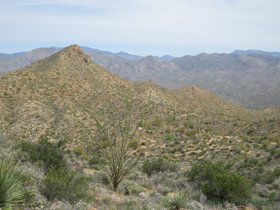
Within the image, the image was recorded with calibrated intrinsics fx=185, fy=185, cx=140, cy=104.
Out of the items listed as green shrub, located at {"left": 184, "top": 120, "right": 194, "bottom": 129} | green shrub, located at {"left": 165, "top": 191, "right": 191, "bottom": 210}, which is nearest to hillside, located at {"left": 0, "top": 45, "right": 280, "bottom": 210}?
green shrub, located at {"left": 184, "top": 120, "right": 194, "bottom": 129}

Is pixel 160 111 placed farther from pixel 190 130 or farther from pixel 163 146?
pixel 163 146

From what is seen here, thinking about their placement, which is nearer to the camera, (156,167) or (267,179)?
(267,179)

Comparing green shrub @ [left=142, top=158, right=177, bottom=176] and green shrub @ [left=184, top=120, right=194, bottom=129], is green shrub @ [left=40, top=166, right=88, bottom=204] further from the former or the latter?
green shrub @ [left=184, top=120, right=194, bottom=129]

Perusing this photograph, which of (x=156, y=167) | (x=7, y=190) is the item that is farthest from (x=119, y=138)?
(x=156, y=167)

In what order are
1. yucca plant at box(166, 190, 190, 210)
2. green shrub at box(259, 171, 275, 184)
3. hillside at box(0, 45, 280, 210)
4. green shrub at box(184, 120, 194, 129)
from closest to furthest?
yucca plant at box(166, 190, 190, 210)
hillside at box(0, 45, 280, 210)
green shrub at box(259, 171, 275, 184)
green shrub at box(184, 120, 194, 129)

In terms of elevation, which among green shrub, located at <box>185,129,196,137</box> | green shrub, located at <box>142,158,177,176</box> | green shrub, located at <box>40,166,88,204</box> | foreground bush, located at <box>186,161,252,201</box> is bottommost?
green shrub, located at <box>185,129,196,137</box>

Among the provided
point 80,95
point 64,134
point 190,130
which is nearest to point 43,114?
point 64,134

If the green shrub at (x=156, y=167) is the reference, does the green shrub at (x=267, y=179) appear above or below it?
above

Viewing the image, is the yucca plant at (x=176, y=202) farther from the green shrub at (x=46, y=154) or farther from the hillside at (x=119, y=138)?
the green shrub at (x=46, y=154)

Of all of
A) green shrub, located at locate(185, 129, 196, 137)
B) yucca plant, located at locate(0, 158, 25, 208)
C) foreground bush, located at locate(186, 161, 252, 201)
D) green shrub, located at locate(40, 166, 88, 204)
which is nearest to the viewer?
yucca plant, located at locate(0, 158, 25, 208)

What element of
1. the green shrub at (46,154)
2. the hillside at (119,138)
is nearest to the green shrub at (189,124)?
the hillside at (119,138)

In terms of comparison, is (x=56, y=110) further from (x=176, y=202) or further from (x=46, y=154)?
(x=176, y=202)

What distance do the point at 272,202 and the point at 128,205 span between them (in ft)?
20.1

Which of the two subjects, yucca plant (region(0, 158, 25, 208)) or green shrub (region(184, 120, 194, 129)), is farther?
green shrub (region(184, 120, 194, 129))
